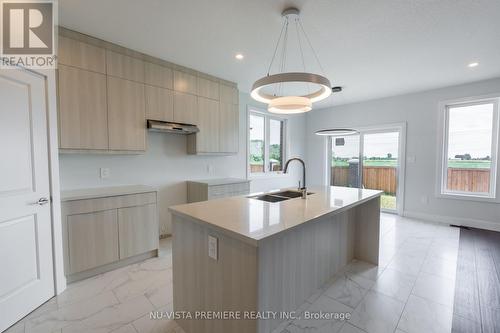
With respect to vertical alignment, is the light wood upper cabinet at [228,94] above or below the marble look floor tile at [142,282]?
above

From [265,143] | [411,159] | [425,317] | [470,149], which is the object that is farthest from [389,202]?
[425,317]

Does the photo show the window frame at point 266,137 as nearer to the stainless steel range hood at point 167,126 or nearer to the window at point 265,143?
the window at point 265,143

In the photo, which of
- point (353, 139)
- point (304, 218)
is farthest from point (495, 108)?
point (304, 218)

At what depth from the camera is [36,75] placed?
1938mm

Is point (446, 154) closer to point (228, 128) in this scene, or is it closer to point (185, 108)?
point (228, 128)

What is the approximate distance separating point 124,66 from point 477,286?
14.9 feet

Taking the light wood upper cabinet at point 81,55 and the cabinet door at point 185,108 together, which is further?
the cabinet door at point 185,108

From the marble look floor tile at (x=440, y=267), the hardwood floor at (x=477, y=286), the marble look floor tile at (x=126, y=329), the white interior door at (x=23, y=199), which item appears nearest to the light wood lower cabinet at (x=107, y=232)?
the white interior door at (x=23, y=199)

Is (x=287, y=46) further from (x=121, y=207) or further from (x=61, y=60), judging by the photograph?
(x=121, y=207)

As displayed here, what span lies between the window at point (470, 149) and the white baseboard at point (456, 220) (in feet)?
1.51

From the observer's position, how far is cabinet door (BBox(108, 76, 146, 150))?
104 inches

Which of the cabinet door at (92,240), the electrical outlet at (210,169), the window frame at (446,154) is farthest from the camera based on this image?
the electrical outlet at (210,169)

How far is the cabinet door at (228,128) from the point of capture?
12.8 ft

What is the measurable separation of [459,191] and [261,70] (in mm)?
4363
